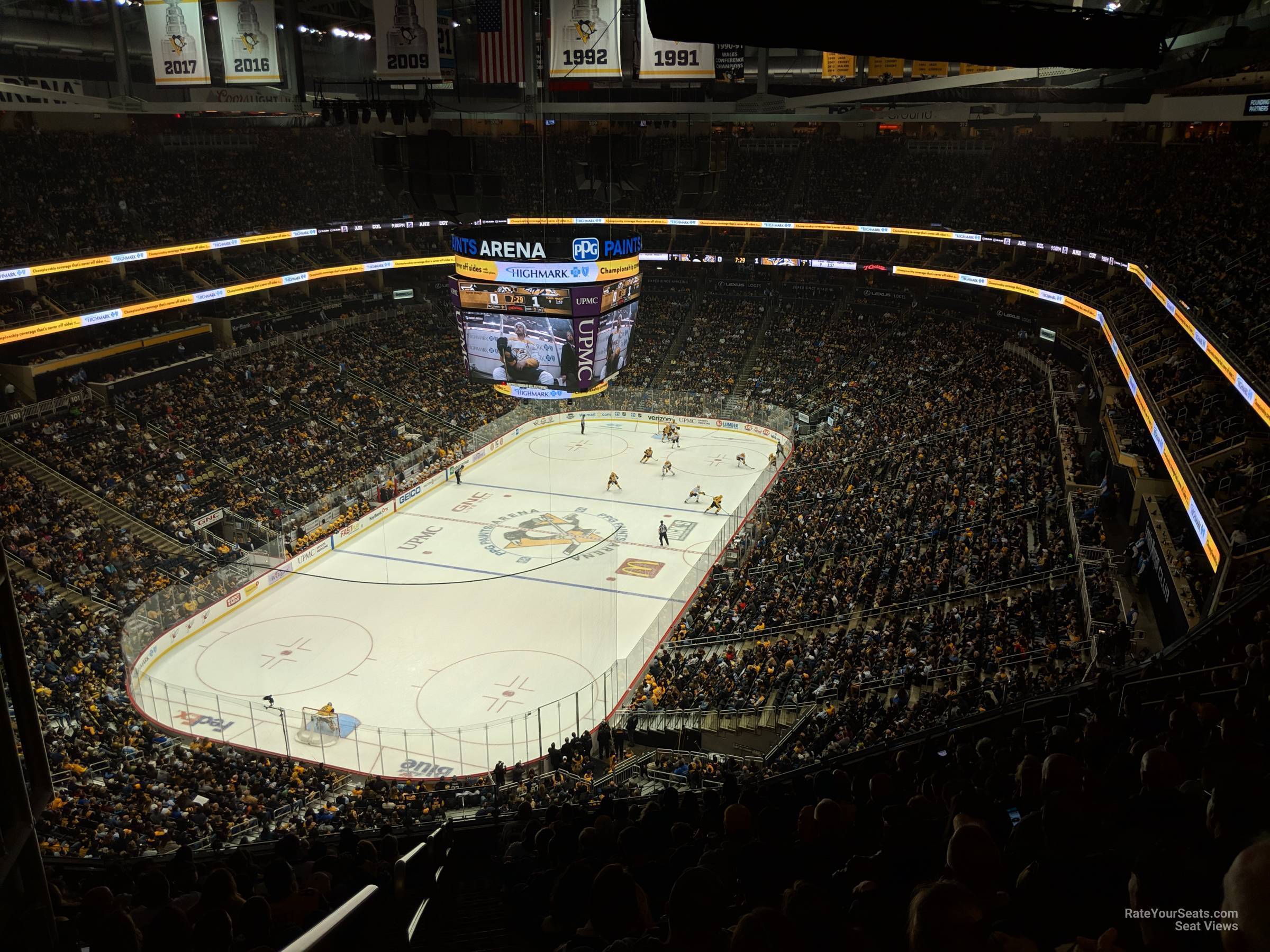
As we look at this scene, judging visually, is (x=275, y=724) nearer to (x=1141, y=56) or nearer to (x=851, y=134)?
(x=1141, y=56)

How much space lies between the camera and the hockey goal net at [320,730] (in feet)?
56.1

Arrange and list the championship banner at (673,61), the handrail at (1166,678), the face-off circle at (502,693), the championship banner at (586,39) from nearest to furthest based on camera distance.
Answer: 1. the handrail at (1166,678)
2. the face-off circle at (502,693)
3. the championship banner at (586,39)
4. the championship banner at (673,61)

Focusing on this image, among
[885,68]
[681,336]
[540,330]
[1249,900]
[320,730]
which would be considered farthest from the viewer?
[681,336]

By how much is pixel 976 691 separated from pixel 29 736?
1307cm

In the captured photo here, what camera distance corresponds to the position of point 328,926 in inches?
111

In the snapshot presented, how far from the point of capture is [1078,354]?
105ft

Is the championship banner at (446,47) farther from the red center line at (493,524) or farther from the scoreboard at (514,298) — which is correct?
the red center line at (493,524)

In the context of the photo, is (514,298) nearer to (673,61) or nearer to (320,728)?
(673,61)

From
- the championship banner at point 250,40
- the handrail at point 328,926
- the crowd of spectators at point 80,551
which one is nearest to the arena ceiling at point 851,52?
the championship banner at point 250,40

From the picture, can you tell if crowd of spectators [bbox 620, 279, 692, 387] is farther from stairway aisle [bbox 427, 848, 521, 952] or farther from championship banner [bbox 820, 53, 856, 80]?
stairway aisle [bbox 427, 848, 521, 952]

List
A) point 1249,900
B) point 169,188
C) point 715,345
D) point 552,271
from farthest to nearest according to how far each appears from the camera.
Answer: point 715,345 → point 169,188 → point 552,271 → point 1249,900

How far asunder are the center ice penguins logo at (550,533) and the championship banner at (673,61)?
12273 millimetres

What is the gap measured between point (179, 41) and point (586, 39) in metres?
8.15

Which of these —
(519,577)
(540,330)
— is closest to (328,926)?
(540,330)
